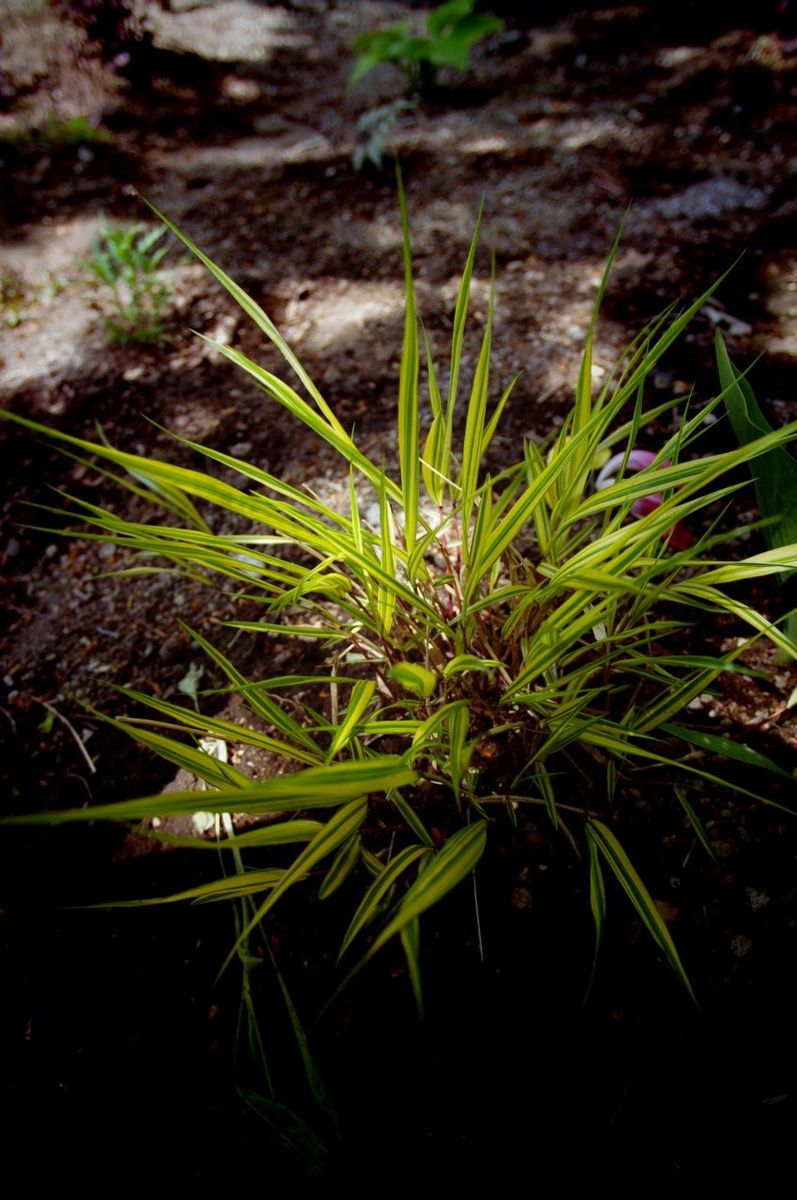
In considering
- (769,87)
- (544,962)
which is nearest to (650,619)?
(544,962)

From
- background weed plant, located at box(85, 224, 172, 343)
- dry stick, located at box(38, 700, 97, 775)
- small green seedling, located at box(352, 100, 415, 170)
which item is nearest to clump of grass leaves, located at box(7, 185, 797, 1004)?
dry stick, located at box(38, 700, 97, 775)

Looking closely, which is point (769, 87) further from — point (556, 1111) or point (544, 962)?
point (556, 1111)

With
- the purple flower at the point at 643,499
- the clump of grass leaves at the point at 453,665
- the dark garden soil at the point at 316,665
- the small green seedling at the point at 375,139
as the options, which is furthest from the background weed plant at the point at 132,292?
the purple flower at the point at 643,499

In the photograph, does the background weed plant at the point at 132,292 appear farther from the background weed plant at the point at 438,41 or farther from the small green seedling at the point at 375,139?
the background weed plant at the point at 438,41

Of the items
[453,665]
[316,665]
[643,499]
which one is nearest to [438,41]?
[643,499]

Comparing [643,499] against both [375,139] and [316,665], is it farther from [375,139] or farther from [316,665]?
[375,139]

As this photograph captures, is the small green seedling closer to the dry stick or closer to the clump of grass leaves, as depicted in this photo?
the clump of grass leaves

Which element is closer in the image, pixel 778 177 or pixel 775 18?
pixel 778 177
